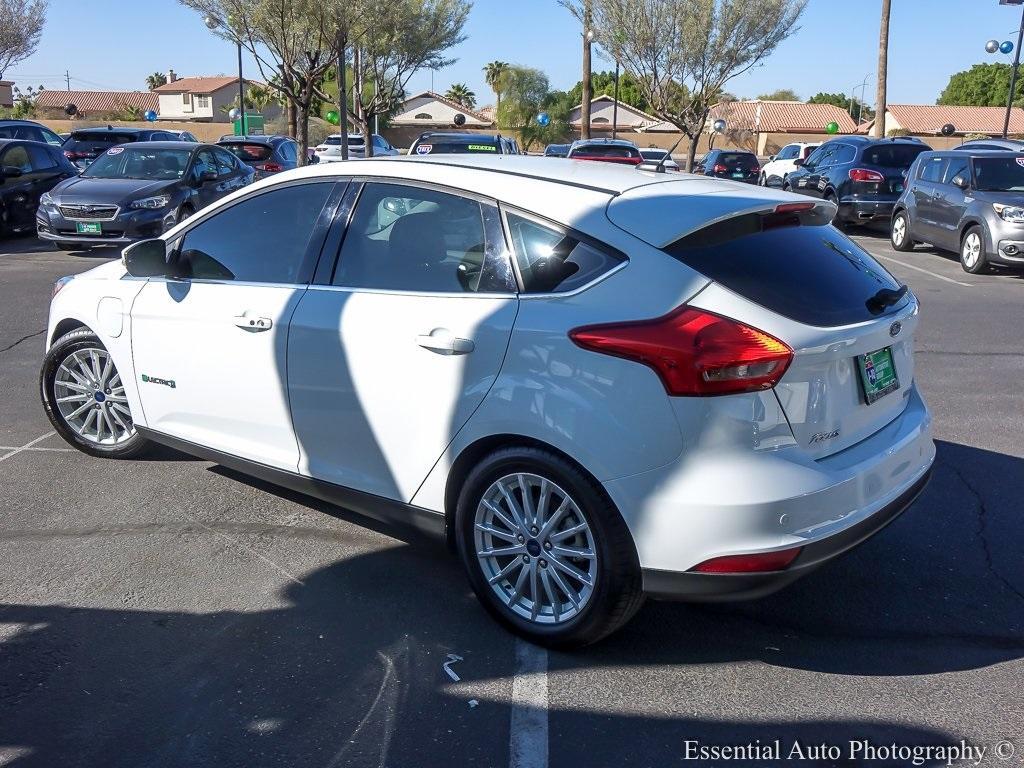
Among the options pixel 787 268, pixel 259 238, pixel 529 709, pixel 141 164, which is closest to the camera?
pixel 529 709

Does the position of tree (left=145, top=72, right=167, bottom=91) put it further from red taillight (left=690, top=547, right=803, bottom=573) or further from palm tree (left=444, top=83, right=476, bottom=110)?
red taillight (left=690, top=547, right=803, bottom=573)

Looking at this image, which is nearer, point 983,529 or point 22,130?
point 983,529

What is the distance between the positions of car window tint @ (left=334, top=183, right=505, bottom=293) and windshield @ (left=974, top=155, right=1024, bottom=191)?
479 inches

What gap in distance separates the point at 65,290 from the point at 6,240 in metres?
12.5

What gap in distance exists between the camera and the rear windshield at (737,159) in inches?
1136

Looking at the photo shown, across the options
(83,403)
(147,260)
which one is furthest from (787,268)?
(83,403)

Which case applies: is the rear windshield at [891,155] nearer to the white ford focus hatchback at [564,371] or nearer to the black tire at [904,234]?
the black tire at [904,234]

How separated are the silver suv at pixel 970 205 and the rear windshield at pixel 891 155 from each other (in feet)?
9.90

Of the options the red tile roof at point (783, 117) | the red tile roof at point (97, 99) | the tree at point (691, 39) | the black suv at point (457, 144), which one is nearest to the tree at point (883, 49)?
the tree at point (691, 39)

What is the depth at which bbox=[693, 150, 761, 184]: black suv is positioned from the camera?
28453 millimetres

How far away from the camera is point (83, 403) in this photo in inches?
218

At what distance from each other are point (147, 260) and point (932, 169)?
13.5m

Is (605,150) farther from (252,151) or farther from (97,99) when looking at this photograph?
(97,99)

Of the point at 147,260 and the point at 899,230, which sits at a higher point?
A: the point at 147,260
